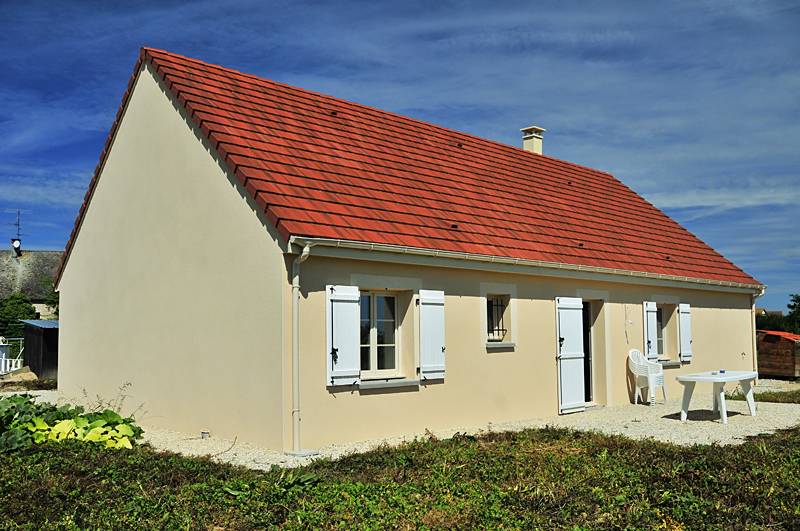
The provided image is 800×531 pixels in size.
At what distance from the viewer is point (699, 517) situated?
18.4 feet

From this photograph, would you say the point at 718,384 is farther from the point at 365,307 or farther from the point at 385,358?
the point at 365,307

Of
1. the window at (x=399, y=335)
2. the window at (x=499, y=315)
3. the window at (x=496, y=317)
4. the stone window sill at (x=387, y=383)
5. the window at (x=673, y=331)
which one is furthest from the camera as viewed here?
the window at (x=673, y=331)

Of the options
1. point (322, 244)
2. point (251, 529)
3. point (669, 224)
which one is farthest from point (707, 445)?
point (669, 224)

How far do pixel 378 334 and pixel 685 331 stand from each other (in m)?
8.44

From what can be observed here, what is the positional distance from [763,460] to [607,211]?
982 cm

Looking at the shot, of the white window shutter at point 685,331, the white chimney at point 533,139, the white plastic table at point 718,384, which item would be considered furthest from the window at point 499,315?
the white chimney at point 533,139

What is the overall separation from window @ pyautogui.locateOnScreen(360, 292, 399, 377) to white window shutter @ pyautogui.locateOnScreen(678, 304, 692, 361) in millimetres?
7907

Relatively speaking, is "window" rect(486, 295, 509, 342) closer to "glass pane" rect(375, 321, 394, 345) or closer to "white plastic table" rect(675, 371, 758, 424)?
"glass pane" rect(375, 321, 394, 345)

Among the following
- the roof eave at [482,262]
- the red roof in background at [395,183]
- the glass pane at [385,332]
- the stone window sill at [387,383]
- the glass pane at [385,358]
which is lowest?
the stone window sill at [387,383]

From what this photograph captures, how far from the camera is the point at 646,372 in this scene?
526 inches

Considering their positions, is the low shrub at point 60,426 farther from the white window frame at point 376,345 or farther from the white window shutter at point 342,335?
the white window frame at point 376,345

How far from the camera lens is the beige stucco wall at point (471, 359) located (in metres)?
8.80

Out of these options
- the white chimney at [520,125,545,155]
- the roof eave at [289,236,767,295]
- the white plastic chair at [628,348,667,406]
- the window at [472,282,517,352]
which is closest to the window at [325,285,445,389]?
the roof eave at [289,236,767,295]

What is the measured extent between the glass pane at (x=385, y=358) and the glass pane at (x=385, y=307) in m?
0.44
